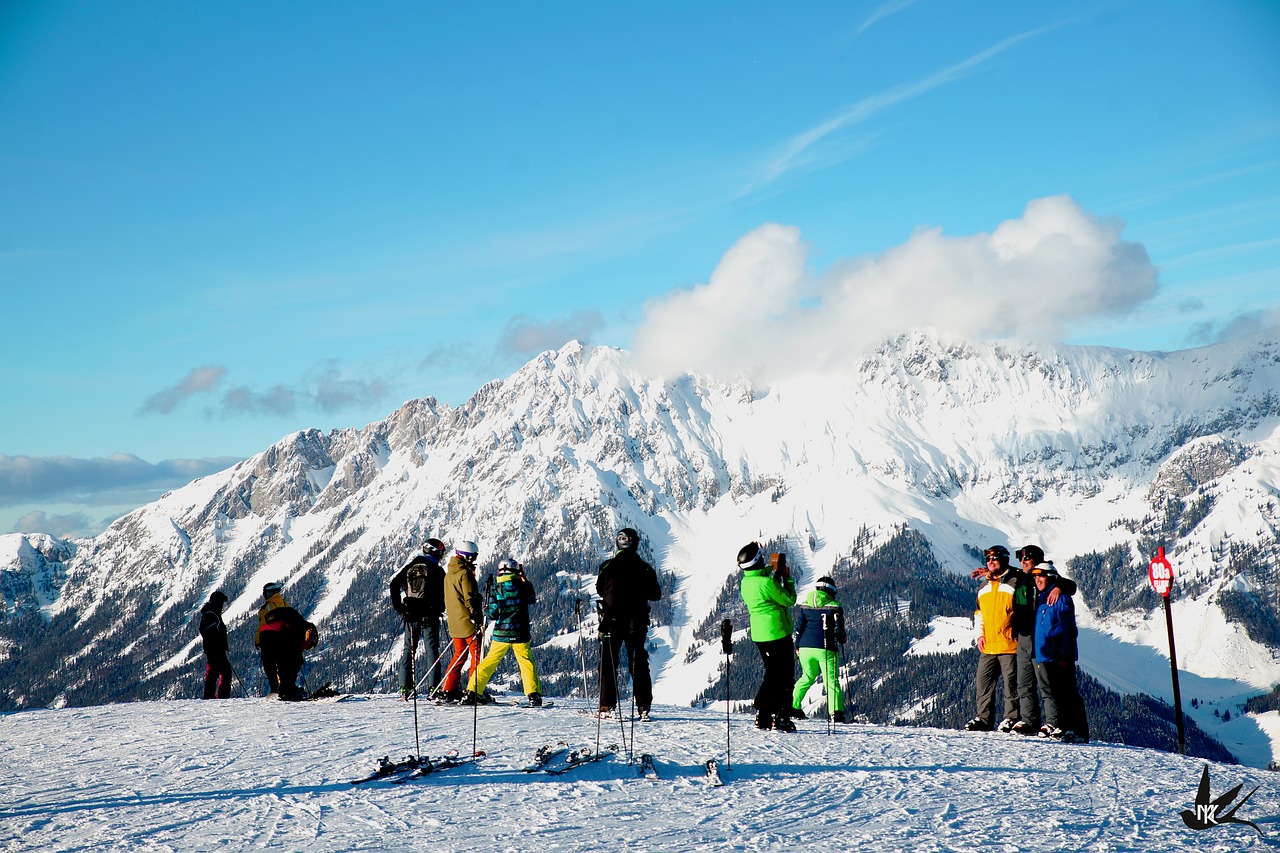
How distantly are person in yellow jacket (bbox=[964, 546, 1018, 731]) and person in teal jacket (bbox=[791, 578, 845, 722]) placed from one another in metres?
2.18

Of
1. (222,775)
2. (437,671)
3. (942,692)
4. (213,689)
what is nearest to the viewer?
(222,775)

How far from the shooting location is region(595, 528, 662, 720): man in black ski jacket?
44.3 feet

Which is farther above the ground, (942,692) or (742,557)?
(742,557)

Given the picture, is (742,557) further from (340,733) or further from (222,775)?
(222,775)

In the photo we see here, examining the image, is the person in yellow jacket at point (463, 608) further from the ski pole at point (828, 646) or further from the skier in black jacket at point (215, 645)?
the skier in black jacket at point (215, 645)

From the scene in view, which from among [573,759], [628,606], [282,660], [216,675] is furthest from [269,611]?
[573,759]

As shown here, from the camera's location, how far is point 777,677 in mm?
13406

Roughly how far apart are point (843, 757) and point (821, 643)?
4321mm

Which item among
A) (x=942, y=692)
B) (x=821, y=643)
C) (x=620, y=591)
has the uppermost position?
(x=620, y=591)

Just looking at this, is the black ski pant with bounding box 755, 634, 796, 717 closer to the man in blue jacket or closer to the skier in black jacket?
the man in blue jacket

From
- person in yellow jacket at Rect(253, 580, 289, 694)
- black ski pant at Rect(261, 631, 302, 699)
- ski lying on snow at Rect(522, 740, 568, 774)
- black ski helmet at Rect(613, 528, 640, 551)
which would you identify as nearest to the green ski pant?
black ski helmet at Rect(613, 528, 640, 551)

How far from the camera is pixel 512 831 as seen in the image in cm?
827

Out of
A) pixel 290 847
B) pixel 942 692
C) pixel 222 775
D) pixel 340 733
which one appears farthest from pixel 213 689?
pixel 942 692

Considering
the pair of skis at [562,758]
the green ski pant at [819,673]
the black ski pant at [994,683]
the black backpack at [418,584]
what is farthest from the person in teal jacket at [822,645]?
the black backpack at [418,584]
